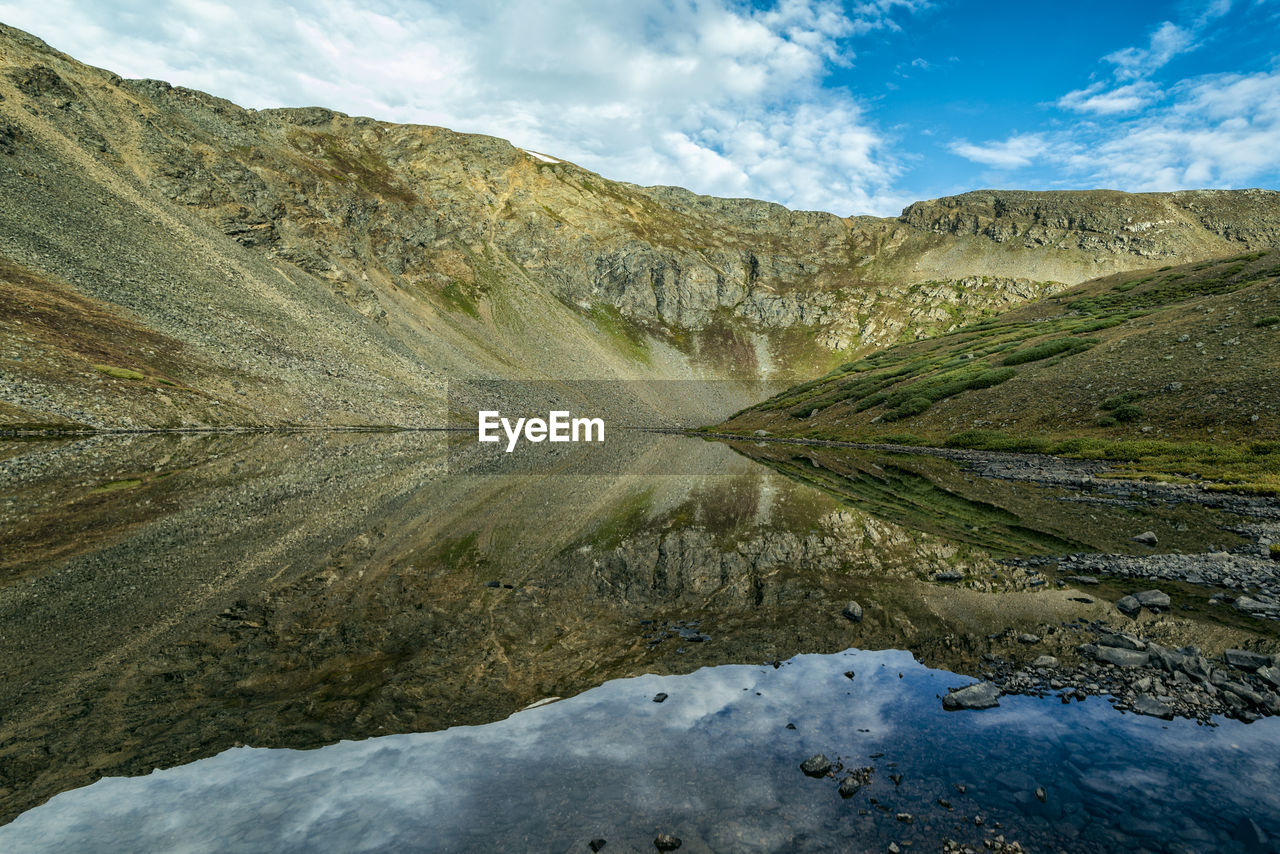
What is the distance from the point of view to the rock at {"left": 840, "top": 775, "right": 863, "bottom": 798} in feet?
21.2

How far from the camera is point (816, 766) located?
695 centimetres

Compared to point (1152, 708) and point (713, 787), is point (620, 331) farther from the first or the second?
point (713, 787)

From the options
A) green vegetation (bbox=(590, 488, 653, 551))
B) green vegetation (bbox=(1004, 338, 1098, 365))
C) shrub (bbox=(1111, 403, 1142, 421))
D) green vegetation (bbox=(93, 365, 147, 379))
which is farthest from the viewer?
green vegetation (bbox=(1004, 338, 1098, 365))

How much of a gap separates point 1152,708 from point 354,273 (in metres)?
127

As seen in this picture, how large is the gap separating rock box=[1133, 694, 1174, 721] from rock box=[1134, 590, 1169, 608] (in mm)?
5123

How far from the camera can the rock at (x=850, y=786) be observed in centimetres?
645

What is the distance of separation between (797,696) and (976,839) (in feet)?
11.0

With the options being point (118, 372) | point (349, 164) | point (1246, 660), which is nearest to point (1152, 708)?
point (1246, 660)

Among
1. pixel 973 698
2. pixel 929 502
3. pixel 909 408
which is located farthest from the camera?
pixel 909 408

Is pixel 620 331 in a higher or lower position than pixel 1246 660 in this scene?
higher

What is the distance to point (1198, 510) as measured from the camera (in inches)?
911

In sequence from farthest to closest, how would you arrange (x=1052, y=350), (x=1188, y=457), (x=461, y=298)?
(x=461, y=298)
(x=1052, y=350)
(x=1188, y=457)

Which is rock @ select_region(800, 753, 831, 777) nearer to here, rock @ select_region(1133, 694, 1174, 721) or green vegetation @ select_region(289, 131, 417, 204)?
rock @ select_region(1133, 694, 1174, 721)

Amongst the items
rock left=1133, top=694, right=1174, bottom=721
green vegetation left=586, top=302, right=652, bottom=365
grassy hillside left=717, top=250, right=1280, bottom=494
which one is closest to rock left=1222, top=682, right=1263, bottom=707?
rock left=1133, top=694, right=1174, bottom=721
